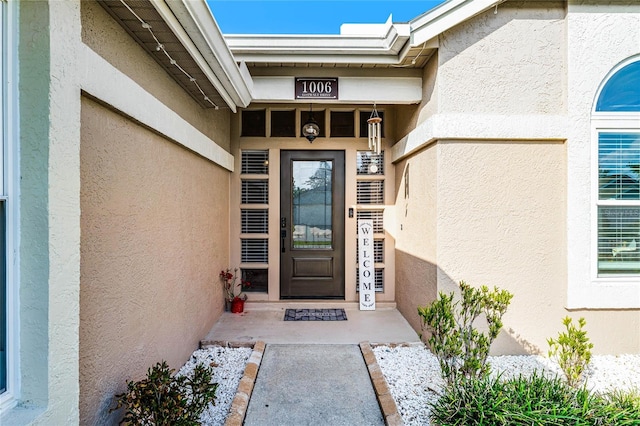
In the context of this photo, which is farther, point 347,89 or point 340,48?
point 347,89

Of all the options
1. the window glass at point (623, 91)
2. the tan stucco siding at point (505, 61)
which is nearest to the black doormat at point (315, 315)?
the tan stucco siding at point (505, 61)

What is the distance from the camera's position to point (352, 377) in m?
3.42

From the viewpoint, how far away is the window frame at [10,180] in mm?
1575

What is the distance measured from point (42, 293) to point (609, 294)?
201 inches

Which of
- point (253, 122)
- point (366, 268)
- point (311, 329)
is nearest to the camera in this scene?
point (311, 329)

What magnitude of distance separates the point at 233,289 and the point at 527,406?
424cm

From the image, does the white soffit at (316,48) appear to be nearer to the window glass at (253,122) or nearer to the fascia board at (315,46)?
the fascia board at (315,46)

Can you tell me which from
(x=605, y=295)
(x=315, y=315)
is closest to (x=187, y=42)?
(x=315, y=315)

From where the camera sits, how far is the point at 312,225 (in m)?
5.70

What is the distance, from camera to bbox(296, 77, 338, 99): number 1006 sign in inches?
176

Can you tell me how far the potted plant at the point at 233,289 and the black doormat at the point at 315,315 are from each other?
747 millimetres

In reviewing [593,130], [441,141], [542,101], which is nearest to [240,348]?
[441,141]

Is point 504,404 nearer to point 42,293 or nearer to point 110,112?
point 42,293

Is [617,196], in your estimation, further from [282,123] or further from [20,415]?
[20,415]
